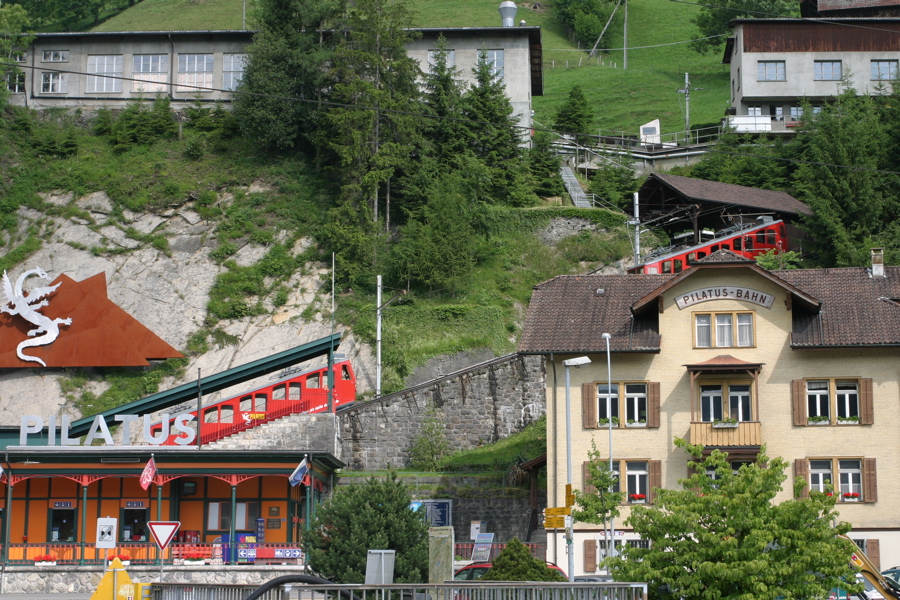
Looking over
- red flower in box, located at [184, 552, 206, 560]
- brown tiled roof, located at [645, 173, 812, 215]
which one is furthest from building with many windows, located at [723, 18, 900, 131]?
red flower in box, located at [184, 552, 206, 560]

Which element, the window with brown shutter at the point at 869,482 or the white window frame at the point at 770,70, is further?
the white window frame at the point at 770,70

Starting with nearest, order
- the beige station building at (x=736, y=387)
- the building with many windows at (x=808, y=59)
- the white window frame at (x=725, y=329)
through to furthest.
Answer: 1. the beige station building at (x=736, y=387)
2. the white window frame at (x=725, y=329)
3. the building with many windows at (x=808, y=59)

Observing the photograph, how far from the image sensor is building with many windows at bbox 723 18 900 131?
7375cm

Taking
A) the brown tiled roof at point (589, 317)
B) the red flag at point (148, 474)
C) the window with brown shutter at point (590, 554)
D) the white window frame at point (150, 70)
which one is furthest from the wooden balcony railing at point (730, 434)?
the white window frame at point (150, 70)

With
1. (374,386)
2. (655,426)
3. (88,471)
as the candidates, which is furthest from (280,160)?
(655,426)

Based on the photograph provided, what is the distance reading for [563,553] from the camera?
38.5 m

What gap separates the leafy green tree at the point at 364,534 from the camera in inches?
1180

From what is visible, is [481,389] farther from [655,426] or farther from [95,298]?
[95,298]

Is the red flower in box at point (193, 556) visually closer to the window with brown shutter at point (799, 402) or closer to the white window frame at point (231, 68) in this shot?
the window with brown shutter at point (799, 402)

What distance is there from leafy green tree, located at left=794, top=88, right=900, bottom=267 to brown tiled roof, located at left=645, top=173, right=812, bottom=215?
0.90 metres

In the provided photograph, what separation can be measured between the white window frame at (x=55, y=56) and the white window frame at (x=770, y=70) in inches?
1658

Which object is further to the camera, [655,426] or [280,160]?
[280,160]

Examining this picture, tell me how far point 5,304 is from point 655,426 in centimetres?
3299

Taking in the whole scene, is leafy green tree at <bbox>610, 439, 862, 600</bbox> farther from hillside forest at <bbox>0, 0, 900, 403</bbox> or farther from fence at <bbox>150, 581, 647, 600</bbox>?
hillside forest at <bbox>0, 0, 900, 403</bbox>
